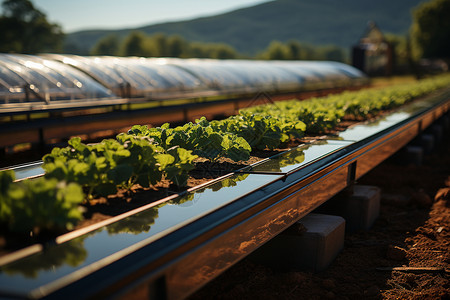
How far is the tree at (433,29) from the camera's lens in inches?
→ 2549

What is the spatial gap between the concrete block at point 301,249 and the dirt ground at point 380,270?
0.07 meters

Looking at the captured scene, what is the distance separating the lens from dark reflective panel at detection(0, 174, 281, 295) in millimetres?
1544

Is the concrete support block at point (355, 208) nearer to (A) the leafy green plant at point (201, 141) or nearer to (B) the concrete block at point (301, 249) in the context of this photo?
(B) the concrete block at point (301, 249)

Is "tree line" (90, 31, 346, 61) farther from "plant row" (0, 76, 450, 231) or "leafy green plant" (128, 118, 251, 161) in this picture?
"leafy green plant" (128, 118, 251, 161)

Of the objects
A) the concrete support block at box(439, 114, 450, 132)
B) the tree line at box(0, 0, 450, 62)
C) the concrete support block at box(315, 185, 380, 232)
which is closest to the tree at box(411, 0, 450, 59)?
the tree line at box(0, 0, 450, 62)

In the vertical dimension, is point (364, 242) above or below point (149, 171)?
below

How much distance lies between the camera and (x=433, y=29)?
6744 centimetres

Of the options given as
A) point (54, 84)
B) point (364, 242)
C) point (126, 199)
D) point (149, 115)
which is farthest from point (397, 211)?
point (54, 84)

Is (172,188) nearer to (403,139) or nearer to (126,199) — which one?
(126,199)

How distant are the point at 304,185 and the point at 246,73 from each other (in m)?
16.3

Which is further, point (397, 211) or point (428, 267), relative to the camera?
point (397, 211)

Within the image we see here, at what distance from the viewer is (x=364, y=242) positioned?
168 inches

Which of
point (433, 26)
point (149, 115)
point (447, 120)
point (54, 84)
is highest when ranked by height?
point (433, 26)

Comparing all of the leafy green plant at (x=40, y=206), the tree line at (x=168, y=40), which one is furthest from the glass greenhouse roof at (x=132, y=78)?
the tree line at (x=168, y=40)
